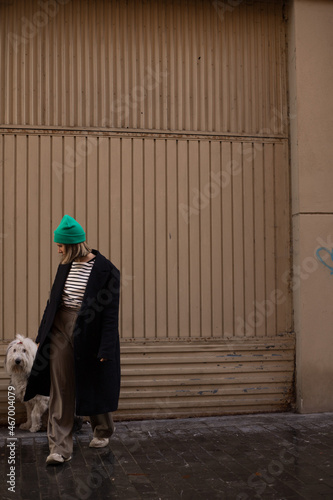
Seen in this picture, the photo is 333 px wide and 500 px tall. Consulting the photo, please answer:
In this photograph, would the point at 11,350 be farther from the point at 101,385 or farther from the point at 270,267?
the point at 270,267

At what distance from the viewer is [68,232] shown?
506 cm

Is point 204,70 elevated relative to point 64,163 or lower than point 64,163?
elevated

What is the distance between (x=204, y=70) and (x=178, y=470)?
4458mm

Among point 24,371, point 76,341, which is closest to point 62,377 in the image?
point 76,341

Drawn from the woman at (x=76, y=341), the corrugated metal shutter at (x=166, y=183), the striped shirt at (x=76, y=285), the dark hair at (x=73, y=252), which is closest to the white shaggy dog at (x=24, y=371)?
the corrugated metal shutter at (x=166, y=183)

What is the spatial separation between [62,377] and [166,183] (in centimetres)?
265

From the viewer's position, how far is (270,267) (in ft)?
23.0

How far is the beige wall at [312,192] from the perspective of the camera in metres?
6.81

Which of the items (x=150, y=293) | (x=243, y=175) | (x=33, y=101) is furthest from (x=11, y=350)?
(x=243, y=175)

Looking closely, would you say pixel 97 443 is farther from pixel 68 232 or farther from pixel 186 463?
pixel 68 232

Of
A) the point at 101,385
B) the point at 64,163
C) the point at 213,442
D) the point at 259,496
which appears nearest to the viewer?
the point at 259,496

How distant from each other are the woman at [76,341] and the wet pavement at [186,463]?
0.42m

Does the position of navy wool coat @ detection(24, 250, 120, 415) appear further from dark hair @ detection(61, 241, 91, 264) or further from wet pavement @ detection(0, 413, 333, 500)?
wet pavement @ detection(0, 413, 333, 500)

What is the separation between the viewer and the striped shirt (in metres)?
5.14
